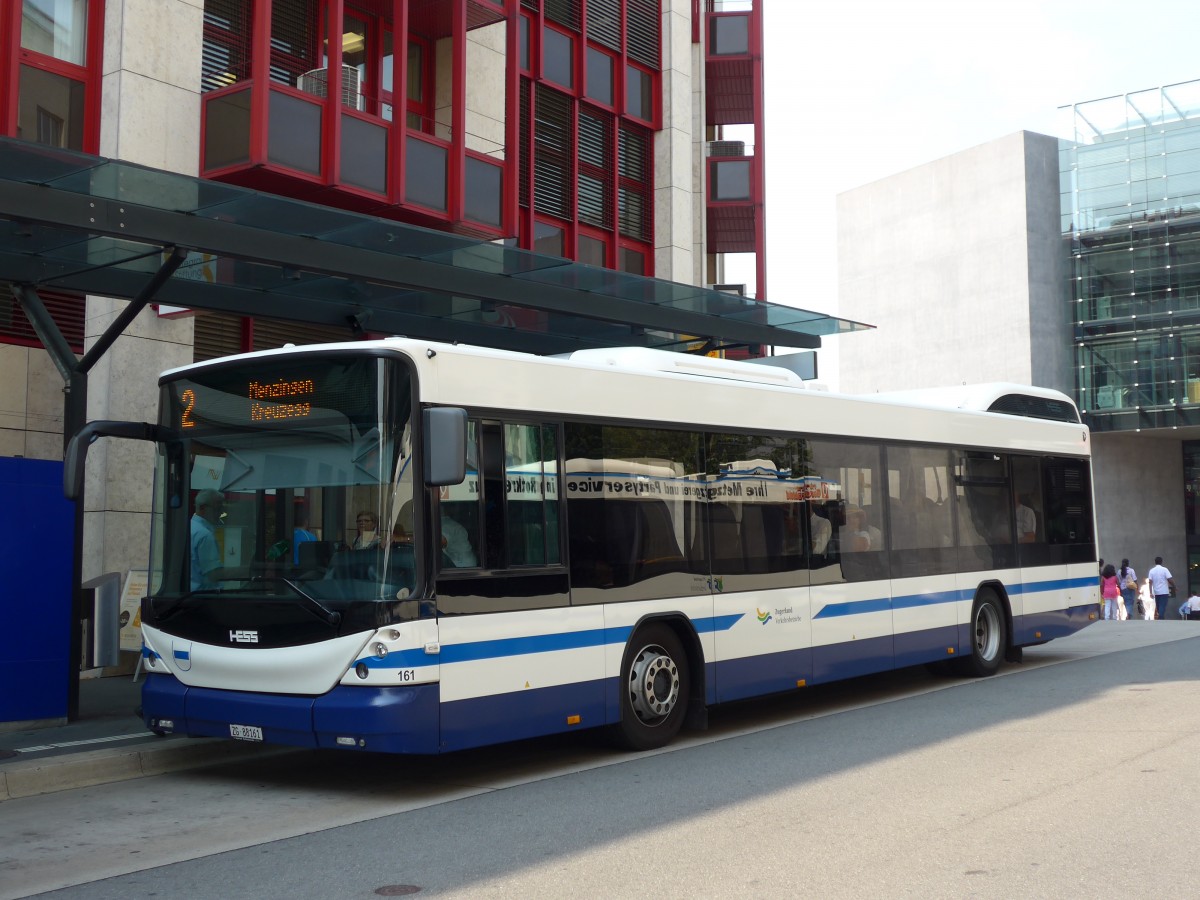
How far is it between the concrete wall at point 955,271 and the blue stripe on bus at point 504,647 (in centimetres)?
4929

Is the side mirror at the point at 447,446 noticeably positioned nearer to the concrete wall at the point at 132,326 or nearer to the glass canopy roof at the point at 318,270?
the glass canopy roof at the point at 318,270

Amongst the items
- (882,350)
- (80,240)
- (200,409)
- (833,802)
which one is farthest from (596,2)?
(882,350)

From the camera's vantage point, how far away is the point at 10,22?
1412 cm

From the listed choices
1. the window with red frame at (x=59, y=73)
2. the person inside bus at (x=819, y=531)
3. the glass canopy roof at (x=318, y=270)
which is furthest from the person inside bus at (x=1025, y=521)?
the window with red frame at (x=59, y=73)

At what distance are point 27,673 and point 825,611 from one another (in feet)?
21.7

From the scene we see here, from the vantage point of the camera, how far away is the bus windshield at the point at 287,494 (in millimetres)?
8148

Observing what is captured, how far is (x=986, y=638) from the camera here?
14.6 m

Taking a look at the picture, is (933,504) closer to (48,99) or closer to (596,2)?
(48,99)

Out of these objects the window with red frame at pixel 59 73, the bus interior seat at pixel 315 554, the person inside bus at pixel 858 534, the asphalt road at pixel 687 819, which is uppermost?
the window with red frame at pixel 59 73

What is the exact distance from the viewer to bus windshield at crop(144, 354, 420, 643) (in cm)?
815

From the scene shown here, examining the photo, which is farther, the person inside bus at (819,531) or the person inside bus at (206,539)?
the person inside bus at (819,531)

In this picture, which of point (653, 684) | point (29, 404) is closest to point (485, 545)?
point (653, 684)

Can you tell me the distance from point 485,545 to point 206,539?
1.89 metres

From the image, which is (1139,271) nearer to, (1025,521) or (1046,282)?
(1046,282)
